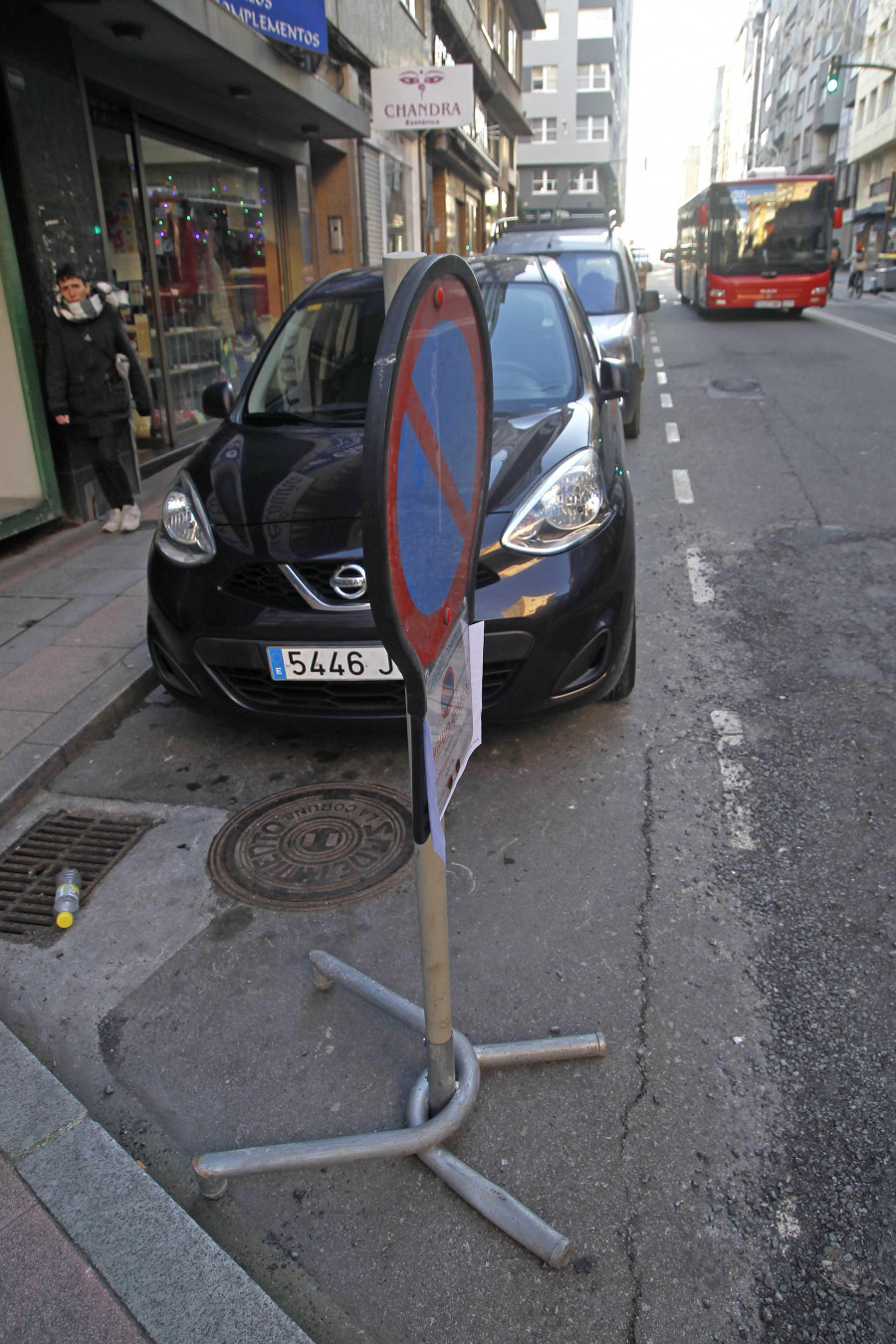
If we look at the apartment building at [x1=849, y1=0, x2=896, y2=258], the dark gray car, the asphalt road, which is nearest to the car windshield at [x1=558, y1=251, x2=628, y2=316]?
the dark gray car

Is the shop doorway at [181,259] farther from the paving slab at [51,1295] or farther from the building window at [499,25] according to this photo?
the building window at [499,25]

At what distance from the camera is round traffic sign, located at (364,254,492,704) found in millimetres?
1369

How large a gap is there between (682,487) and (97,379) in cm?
464

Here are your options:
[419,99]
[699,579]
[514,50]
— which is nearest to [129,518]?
[699,579]

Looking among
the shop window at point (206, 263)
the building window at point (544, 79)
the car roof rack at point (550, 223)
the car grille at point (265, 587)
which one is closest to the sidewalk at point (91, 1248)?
the car grille at point (265, 587)

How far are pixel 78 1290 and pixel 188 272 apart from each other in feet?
33.3

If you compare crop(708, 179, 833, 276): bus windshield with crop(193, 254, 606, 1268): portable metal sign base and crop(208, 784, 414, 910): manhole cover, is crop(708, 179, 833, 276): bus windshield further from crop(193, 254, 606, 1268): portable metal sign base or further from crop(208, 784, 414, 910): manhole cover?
crop(193, 254, 606, 1268): portable metal sign base

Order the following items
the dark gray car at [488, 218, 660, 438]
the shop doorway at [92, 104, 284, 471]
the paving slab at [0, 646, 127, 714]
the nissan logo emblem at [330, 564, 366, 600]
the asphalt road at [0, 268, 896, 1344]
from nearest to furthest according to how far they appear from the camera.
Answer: the asphalt road at [0, 268, 896, 1344] < the nissan logo emblem at [330, 564, 366, 600] < the paving slab at [0, 646, 127, 714] < the shop doorway at [92, 104, 284, 471] < the dark gray car at [488, 218, 660, 438]

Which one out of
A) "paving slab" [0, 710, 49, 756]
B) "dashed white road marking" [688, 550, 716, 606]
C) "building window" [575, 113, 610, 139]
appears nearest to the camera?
"paving slab" [0, 710, 49, 756]

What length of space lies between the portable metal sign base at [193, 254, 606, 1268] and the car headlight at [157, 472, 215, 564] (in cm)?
194

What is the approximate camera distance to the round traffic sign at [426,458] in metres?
1.37

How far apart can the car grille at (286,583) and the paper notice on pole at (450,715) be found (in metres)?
1.39

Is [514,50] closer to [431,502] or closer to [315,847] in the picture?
[315,847]

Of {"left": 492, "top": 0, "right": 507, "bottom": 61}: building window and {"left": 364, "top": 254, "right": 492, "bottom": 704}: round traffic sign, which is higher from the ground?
{"left": 492, "top": 0, "right": 507, "bottom": 61}: building window
